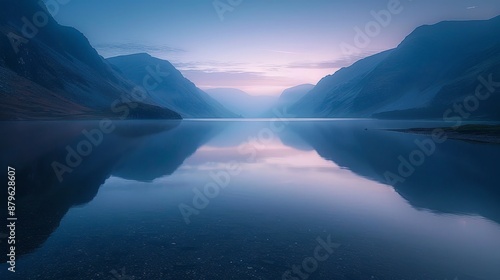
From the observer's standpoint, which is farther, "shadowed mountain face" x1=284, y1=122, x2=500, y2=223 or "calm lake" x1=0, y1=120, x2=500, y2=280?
"shadowed mountain face" x1=284, y1=122, x2=500, y2=223

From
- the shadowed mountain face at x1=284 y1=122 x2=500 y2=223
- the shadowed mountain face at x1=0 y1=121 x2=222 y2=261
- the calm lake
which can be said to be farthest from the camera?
the shadowed mountain face at x1=284 y1=122 x2=500 y2=223

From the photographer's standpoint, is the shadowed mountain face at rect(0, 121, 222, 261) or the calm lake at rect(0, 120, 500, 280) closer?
Answer: the calm lake at rect(0, 120, 500, 280)

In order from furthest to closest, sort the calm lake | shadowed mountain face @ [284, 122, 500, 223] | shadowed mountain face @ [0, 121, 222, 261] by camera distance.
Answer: shadowed mountain face @ [284, 122, 500, 223]
shadowed mountain face @ [0, 121, 222, 261]
the calm lake

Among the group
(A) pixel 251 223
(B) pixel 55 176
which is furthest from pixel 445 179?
(B) pixel 55 176

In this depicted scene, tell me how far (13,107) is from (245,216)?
178 metres

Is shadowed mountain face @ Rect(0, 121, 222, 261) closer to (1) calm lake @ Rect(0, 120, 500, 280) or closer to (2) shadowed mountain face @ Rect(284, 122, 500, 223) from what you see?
(1) calm lake @ Rect(0, 120, 500, 280)

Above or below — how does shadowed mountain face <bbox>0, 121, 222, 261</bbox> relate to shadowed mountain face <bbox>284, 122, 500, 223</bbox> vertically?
above

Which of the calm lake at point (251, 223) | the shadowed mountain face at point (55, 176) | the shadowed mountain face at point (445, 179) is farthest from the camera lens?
the shadowed mountain face at point (445, 179)

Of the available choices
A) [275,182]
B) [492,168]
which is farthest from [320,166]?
[492,168]

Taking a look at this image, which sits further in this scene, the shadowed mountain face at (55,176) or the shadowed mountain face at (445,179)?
the shadowed mountain face at (445,179)

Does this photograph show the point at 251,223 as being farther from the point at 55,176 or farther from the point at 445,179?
the point at 445,179

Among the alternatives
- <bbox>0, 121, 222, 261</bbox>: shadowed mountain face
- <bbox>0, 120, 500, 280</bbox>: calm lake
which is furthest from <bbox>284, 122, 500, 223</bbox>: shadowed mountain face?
<bbox>0, 121, 222, 261</bbox>: shadowed mountain face

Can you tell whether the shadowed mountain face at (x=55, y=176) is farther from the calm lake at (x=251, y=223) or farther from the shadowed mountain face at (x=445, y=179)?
the shadowed mountain face at (x=445, y=179)

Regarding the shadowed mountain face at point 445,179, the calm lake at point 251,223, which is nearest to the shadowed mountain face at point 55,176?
the calm lake at point 251,223
